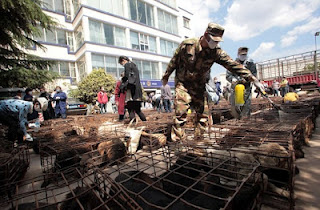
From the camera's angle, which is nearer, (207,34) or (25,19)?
(207,34)

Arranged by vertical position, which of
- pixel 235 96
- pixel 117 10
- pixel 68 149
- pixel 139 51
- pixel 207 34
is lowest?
pixel 68 149

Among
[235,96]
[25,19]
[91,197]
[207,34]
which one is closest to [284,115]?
[235,96]

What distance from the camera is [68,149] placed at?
2.28 m

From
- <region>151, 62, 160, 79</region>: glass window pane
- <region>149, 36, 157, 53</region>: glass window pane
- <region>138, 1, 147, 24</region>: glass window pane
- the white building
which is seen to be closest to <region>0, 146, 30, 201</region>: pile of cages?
the white building

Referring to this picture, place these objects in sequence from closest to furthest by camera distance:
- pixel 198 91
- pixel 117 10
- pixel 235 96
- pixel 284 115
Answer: pixel 198 91 < pixel 284 115 < pixel 235 96 < pixel 117 10

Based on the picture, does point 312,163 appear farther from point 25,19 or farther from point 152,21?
point 152,21

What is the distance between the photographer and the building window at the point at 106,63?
53.2 feet

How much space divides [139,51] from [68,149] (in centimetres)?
1847

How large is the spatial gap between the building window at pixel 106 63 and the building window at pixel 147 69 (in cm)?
249

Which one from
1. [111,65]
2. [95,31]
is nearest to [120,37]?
[95,31]

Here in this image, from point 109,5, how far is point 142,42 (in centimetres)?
501

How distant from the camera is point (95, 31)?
54.0 ft

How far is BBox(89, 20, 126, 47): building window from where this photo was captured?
1636cm

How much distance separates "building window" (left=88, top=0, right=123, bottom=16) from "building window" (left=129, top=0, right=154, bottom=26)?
1.31 m
